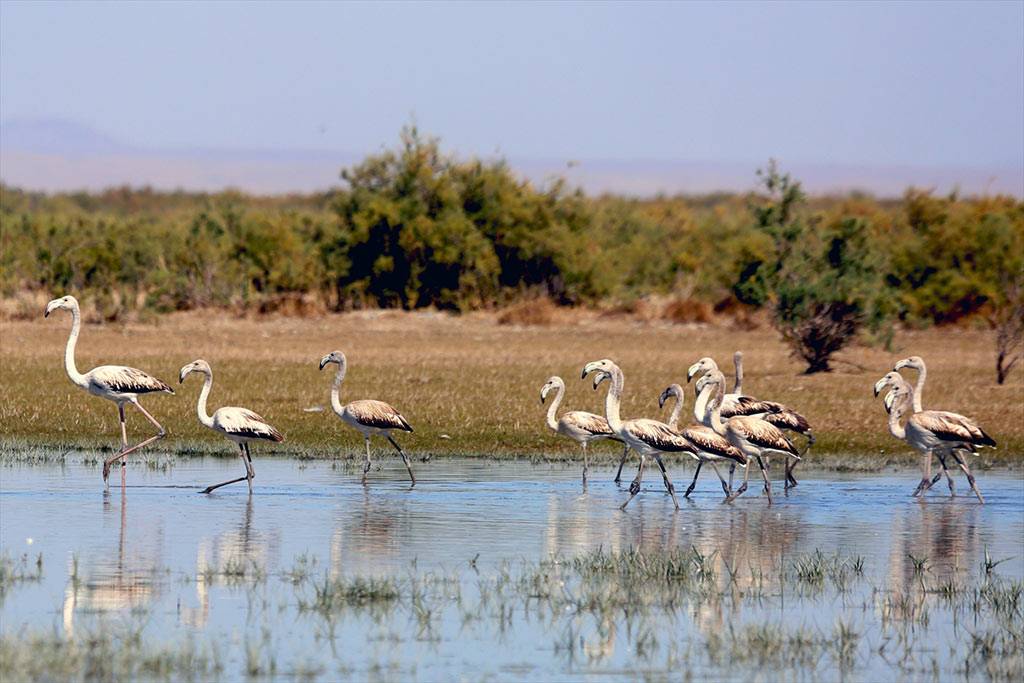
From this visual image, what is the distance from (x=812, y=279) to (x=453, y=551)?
20777 millimetres

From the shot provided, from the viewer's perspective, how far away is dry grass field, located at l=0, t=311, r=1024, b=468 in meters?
18.1

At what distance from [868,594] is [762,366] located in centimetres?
1952

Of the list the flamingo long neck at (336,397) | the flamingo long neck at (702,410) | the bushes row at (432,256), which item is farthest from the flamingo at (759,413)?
the bushes row at (432,256)

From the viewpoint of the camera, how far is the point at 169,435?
18062 mm

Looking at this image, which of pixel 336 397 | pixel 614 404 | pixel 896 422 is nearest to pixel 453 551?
pixel 614 404

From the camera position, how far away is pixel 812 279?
30.6m

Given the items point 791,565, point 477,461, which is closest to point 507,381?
point 477,461

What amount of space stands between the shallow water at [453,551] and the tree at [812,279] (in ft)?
36.9

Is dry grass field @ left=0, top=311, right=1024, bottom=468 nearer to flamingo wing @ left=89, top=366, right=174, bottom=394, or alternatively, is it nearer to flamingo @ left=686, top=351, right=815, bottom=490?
flamingo @ left=686, top=351, right=815, bottom=490

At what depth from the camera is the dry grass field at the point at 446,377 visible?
1814cm

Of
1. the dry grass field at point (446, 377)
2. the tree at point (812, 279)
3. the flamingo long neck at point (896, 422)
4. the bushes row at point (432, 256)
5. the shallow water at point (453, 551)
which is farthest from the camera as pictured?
the bushes row at point (432, 256)

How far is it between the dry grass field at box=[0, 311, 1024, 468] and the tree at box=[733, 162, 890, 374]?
74 cm

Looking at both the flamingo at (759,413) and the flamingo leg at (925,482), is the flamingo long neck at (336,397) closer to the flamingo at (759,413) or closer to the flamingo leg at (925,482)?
the flamingo at (759,413)

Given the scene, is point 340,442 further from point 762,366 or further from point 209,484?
point 762,366
